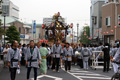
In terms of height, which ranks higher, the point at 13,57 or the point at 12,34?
the point at 12,34

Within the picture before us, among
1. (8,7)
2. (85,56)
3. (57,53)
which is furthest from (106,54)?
(8,7)

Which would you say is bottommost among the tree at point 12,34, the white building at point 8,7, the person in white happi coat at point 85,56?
the person in white happi coat at point 85,56

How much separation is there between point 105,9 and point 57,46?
29511 millimetres

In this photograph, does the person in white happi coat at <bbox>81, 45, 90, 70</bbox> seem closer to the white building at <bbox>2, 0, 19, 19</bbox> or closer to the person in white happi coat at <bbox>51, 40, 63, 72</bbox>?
the person in white happi coat at <bbox>51, 40, 63, 72</bbox>

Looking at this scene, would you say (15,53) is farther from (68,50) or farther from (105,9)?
(105,9)

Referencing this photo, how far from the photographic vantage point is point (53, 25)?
2994 centimetres

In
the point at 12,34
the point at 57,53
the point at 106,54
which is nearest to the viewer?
the point at 57,53

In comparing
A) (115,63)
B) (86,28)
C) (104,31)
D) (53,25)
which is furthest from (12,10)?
(115,63)

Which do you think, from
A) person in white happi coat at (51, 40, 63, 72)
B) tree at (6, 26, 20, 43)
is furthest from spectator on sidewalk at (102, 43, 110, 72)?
tree at (6, 26, 20, 43)

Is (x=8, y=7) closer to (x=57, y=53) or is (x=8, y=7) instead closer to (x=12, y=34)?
(x=12, y=34)

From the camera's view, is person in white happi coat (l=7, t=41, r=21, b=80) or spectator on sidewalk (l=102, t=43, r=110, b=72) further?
spectator on sidewalk (l=102, t=43, r=110, b=72)

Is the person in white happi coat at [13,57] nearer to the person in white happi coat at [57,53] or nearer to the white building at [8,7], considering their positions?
the person in white happi coat at [57,53]

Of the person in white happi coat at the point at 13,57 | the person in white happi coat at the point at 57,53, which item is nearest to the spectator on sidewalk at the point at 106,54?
the person in white happi coat at the point at 57,53

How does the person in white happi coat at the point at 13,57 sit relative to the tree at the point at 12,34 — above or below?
below
